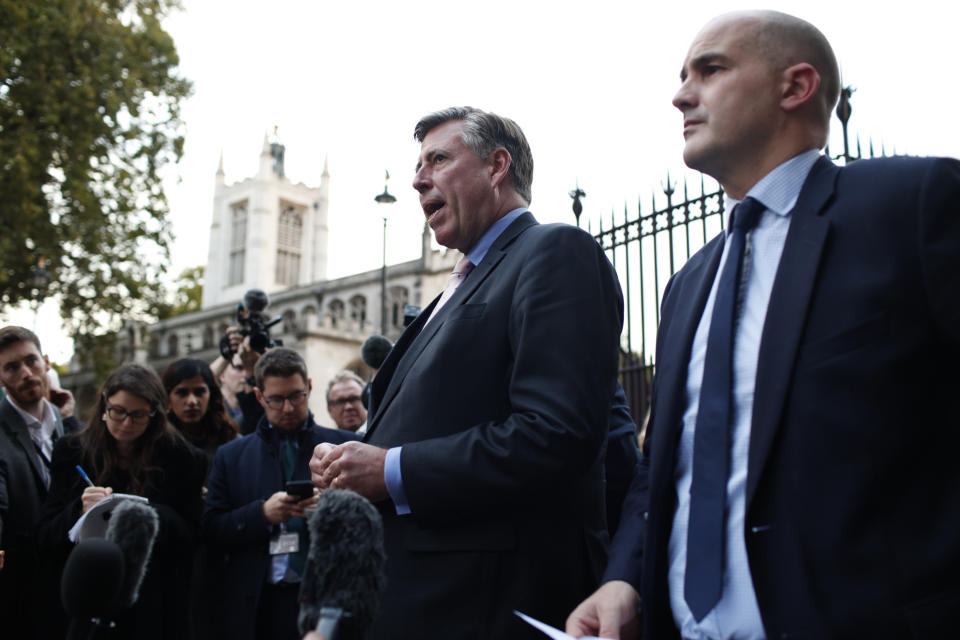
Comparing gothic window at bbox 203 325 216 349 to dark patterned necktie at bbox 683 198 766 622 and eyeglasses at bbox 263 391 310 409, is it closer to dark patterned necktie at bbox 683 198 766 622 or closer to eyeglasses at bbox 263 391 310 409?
eyeglasses at bbox 263 391 310 409

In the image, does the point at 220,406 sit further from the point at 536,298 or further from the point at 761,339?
the point at 761,339

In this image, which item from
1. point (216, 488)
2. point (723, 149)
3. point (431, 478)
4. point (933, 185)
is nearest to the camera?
point (933, 185)

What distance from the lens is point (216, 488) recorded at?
4.85 metres

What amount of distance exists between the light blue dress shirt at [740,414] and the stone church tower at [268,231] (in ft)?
230

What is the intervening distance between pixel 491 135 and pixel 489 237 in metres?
0.34

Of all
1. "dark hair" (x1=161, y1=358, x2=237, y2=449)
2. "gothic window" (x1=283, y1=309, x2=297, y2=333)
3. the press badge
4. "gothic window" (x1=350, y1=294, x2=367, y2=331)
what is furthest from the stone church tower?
the press badge

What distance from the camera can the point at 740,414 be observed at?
1.76 metres

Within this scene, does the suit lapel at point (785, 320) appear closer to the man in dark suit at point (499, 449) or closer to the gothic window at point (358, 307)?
the man in dark suit at point (499, 449)

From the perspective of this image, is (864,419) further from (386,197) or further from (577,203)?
(386,197)

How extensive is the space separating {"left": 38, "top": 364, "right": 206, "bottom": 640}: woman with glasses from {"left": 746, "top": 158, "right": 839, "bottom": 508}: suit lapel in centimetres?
345

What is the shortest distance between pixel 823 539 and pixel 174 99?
2072 cm

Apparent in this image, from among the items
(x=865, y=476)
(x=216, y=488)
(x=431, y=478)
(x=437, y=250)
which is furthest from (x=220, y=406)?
(x=437, y=250)

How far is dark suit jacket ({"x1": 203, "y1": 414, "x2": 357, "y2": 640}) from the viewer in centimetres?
437

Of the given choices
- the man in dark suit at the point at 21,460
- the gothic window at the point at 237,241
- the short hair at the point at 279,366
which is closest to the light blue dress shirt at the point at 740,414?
the short hair at the point at 279,366
